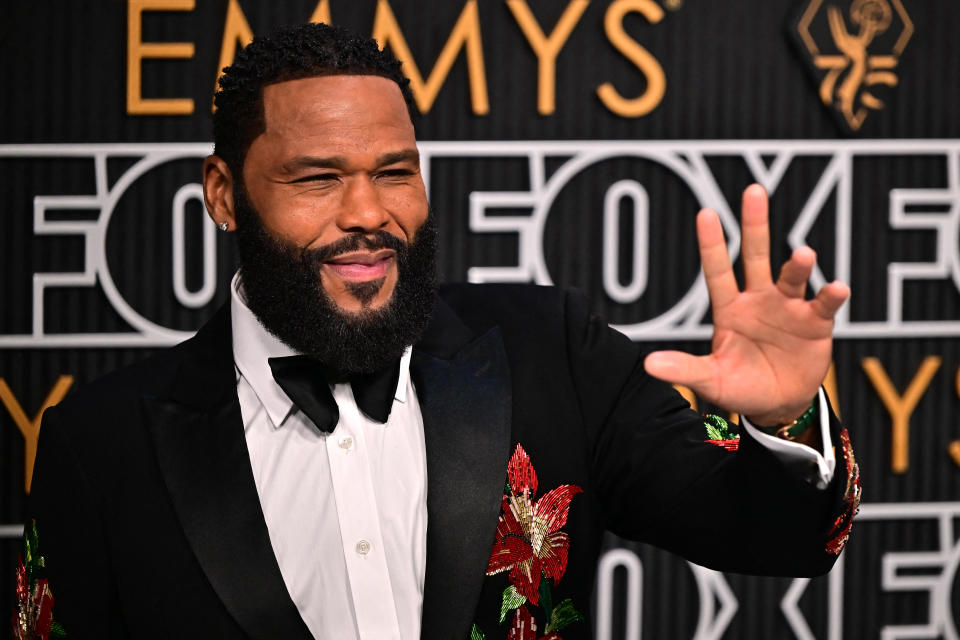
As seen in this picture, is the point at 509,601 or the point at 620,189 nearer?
the point at 509,601

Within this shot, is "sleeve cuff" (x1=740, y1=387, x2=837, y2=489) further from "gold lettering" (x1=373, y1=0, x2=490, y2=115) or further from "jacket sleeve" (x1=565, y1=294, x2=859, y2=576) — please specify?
"gold lettering" (x1=373, y1=0, x2=490, y2=115)

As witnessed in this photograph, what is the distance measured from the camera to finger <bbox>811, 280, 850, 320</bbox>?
1.02 m

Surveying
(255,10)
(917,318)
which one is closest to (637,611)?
(917,318)

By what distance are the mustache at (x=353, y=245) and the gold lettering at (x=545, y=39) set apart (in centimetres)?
113

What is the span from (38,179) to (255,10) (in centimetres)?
58

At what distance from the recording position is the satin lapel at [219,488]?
125 cm

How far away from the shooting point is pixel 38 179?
2.34 meters

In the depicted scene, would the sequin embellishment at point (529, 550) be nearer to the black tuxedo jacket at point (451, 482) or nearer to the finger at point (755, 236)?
the black tuxedo jacket at point (451, 482)

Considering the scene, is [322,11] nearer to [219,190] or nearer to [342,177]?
[219,190]

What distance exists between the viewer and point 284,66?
1.37 m

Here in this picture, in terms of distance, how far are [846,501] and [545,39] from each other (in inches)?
58.2

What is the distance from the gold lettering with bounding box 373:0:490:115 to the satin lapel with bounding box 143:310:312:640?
1082mm

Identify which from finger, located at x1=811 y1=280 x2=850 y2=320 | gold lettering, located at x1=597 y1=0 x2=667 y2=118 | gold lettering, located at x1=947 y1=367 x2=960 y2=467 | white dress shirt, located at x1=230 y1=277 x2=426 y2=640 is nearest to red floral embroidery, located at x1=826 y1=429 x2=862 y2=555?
finger, located at x1=811 y1=280 x2=850 y2=320

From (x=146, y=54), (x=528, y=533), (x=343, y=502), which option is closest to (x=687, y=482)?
(x=528, y=533)
